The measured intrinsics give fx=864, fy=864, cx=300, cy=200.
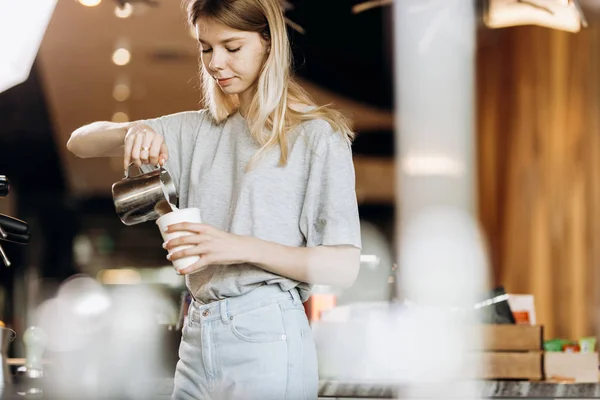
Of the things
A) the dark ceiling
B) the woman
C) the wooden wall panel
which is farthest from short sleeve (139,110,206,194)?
the wooden wall panel

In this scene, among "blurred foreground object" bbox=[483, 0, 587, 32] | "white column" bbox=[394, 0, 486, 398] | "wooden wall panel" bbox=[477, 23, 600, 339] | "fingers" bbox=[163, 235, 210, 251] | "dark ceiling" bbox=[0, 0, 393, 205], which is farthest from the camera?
"dark ceiling" bbox=[0, 0, 393, 205]

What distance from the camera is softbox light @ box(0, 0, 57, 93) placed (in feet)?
6.28

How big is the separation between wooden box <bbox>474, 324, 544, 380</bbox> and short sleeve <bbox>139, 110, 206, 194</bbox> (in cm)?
96

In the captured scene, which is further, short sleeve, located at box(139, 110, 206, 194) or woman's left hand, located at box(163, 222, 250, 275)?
short sleeve, located at box(139, 110, 206, 194)

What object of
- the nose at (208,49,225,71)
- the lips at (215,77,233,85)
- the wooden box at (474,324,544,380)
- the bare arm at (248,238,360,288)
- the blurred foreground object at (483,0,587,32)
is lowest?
the wooden box at (474,324,544,380)

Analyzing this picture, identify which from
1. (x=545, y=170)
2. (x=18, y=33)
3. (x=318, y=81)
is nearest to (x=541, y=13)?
(x=545, y=170)

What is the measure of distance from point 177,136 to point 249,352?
354 mm

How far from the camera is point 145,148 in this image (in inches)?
45.4

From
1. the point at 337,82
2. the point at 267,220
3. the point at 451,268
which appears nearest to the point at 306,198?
the point at 267,220

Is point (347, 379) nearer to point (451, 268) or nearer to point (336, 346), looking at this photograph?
point (336, 346)

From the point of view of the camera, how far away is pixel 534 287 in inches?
134

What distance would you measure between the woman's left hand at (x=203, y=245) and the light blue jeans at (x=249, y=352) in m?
0.09

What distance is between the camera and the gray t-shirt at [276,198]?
1.15 meters

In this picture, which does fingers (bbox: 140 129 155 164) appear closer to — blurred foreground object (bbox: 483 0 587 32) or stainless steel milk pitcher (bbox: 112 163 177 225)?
stainless steel milk pitcher (bbox: 112 163 177 225)
